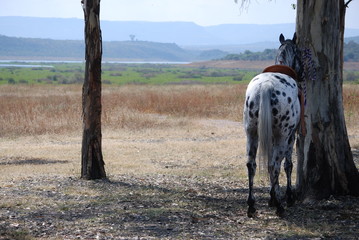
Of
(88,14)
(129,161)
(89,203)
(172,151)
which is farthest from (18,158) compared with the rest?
(89,203)

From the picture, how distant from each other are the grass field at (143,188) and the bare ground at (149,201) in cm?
1

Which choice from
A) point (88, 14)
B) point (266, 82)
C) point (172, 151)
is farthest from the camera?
point (172, 151)

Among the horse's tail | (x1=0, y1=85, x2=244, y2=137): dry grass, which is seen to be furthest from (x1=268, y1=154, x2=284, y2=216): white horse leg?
(x1=0, y1=85, x2=244, y2=137): dry grass

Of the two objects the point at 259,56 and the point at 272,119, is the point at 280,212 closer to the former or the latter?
the point at 272,119

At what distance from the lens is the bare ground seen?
7.83 m

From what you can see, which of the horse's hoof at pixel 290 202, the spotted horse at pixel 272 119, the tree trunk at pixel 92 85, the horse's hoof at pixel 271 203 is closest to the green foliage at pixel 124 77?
the tree trunk at pixel 92 85

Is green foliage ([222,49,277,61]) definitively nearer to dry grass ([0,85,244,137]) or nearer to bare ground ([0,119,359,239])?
dry grass ([0,85,244,137])

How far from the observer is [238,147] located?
17328 millimetres

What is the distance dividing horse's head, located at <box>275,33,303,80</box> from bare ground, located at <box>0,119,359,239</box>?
2.13m

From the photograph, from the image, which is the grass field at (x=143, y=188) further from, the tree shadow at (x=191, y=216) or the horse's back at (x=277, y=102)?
the horse's back at (x=277, y=102)

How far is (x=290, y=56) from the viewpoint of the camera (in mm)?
9250

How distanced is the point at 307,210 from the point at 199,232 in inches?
84.7

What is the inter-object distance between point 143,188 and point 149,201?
52.5 inches

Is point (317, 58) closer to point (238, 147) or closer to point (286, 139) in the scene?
point (286, 139)
